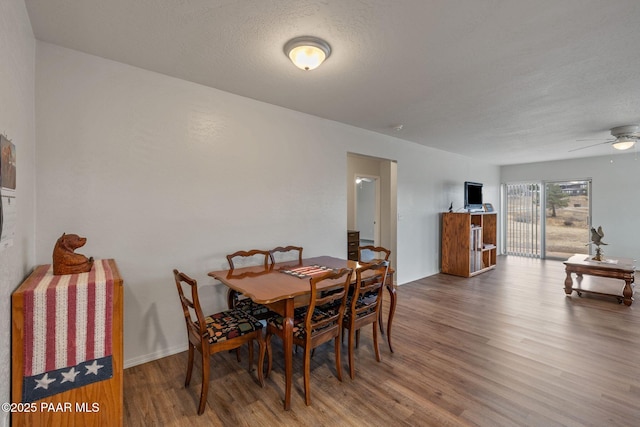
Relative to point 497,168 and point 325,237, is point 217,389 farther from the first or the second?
point 497,168

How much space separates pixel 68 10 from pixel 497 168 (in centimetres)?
879

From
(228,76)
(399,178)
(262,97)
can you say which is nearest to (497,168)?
(399,178)

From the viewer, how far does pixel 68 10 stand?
5.71 feet

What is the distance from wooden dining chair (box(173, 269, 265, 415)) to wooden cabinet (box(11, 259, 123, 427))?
16.0 inches

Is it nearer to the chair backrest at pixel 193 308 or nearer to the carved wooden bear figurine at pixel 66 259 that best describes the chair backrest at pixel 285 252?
the chair backrest at pixel 193 308

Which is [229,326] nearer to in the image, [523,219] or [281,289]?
[281,289]

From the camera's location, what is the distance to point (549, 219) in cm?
721

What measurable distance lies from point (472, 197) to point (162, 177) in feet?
18.9

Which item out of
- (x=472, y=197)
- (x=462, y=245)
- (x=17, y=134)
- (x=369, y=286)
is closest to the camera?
(x=17, y=134)

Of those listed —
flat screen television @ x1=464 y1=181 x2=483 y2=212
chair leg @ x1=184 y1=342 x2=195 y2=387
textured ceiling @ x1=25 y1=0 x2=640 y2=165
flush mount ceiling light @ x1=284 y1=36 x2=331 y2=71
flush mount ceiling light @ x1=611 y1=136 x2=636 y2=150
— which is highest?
textured ceiling @ x1=25 y1=0 x2=640 y2=165

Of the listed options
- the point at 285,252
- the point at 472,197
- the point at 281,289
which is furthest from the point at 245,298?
the point at 472,197

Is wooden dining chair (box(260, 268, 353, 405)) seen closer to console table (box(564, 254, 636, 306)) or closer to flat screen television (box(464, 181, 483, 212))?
console table (box(564, 254, 636, 306))

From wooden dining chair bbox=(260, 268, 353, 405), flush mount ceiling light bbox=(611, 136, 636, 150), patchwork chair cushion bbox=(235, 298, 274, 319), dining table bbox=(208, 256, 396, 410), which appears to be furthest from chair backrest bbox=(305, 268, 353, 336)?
flush mount ceiling light bbox=(611, 136, 636, 150)

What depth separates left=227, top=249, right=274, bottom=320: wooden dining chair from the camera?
96.0 inches
